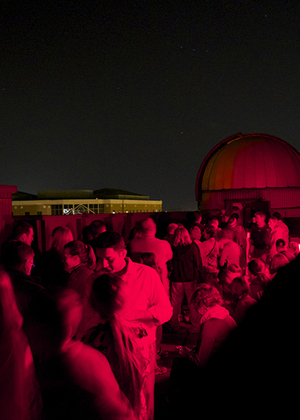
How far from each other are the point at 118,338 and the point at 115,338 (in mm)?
19

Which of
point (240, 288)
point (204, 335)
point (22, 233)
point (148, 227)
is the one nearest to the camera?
point (204, 335)

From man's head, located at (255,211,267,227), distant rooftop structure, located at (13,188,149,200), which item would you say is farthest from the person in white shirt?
distant rooftop structure, located at (13,188,149,200)

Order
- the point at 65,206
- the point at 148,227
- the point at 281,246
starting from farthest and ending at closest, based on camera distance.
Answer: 1. the point at 65,206
2. the point at 281,246
3. the point at 148,227

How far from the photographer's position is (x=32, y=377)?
1.61 m

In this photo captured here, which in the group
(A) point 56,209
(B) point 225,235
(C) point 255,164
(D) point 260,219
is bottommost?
(B) point 225,235

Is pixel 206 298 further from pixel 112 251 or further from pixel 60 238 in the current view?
pixel 60 238

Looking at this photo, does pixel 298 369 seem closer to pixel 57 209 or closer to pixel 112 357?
pixel 112 357

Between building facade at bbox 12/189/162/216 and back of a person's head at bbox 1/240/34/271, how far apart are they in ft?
113

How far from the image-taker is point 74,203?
39.3m

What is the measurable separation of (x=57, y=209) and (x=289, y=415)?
40241mm

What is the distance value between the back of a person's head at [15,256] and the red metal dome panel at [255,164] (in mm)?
14616

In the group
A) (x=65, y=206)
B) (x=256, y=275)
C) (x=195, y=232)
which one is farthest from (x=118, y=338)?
(x=65, y=206)

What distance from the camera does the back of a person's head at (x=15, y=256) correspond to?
2654 mm

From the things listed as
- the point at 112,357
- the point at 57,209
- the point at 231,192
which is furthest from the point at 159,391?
the point at 57,209
